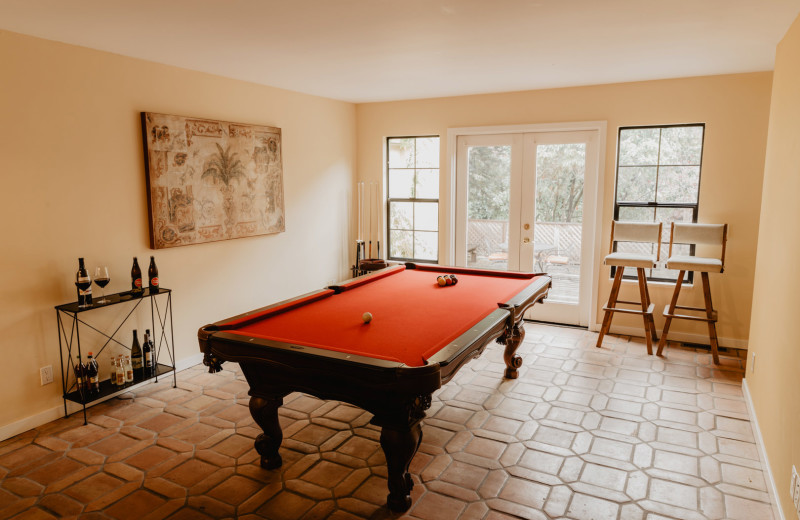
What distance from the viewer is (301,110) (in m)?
5.69

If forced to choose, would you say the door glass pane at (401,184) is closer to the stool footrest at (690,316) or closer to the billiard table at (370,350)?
the billiard table at (370,350)

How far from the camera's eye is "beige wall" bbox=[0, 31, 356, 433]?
3357mm

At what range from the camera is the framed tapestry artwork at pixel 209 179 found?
4172 mm

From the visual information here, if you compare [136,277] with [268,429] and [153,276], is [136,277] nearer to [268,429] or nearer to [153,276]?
[153,276]

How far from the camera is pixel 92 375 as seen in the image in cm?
371

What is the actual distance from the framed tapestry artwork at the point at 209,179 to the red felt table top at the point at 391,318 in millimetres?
1625

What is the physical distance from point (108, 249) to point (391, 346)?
2.59 m

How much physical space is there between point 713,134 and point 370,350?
4213 mm

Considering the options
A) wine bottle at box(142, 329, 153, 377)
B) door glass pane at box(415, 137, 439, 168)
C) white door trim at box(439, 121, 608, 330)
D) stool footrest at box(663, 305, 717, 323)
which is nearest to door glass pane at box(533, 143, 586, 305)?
white door trim at box(439, 121, 608, 330)

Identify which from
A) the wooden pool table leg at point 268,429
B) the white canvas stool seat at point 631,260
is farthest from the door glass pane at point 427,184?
the wooden pool table leg at point 268,429

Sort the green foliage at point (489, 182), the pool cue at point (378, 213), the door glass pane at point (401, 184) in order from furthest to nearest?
the pool cue at point (378, 213) < the door glass pane at point (401, 184) < the green foliage at point (489, 182)

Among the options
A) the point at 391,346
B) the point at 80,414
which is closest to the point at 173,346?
the point at 80,414

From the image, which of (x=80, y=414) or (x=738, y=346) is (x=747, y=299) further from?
(x=80, y=414)

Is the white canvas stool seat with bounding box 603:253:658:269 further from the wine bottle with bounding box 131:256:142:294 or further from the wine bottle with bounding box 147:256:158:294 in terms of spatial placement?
the wine bottle with bounding box 131:256:142:294
